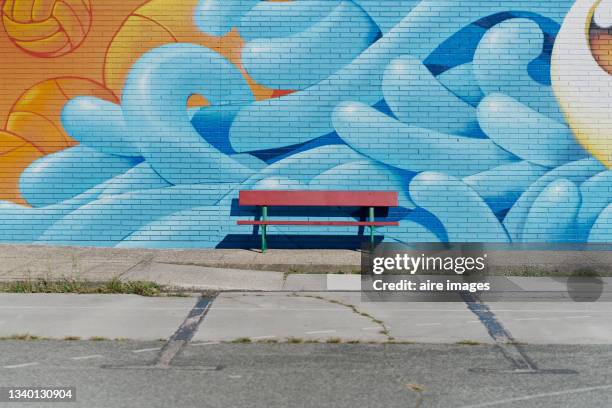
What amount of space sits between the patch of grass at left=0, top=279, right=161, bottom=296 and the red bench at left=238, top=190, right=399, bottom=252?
3048 mm

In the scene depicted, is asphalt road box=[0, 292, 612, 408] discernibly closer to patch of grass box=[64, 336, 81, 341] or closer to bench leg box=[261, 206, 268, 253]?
patch of grass box=[64, 336, 81, 341]

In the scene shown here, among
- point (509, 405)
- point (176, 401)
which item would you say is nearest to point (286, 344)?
point (176, 401)

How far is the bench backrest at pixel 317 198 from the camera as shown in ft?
45.0

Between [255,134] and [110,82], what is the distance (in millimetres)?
2414

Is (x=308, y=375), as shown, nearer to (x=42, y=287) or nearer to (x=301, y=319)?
(x=301, y=319)

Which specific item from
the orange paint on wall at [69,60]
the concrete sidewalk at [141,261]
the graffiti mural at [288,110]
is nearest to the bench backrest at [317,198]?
the graffiti mural at [288,110]

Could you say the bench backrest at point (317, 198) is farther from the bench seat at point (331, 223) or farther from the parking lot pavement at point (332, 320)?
the parking lot pavement at point (332, 320)

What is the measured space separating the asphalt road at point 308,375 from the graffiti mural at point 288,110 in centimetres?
622

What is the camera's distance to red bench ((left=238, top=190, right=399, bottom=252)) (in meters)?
13.6

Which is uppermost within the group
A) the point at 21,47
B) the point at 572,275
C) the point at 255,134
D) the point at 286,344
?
the point at 21,47

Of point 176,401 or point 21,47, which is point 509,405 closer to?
point 176,401

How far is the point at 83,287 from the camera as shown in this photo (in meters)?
10.9

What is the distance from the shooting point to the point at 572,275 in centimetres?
1245

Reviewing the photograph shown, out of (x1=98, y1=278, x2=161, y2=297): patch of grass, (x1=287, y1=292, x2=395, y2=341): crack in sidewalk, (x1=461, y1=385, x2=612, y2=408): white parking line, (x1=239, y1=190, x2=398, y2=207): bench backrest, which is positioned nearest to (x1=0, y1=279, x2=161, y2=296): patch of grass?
(x1=98, y1=278, x2=161, y2=297): patch of grass
